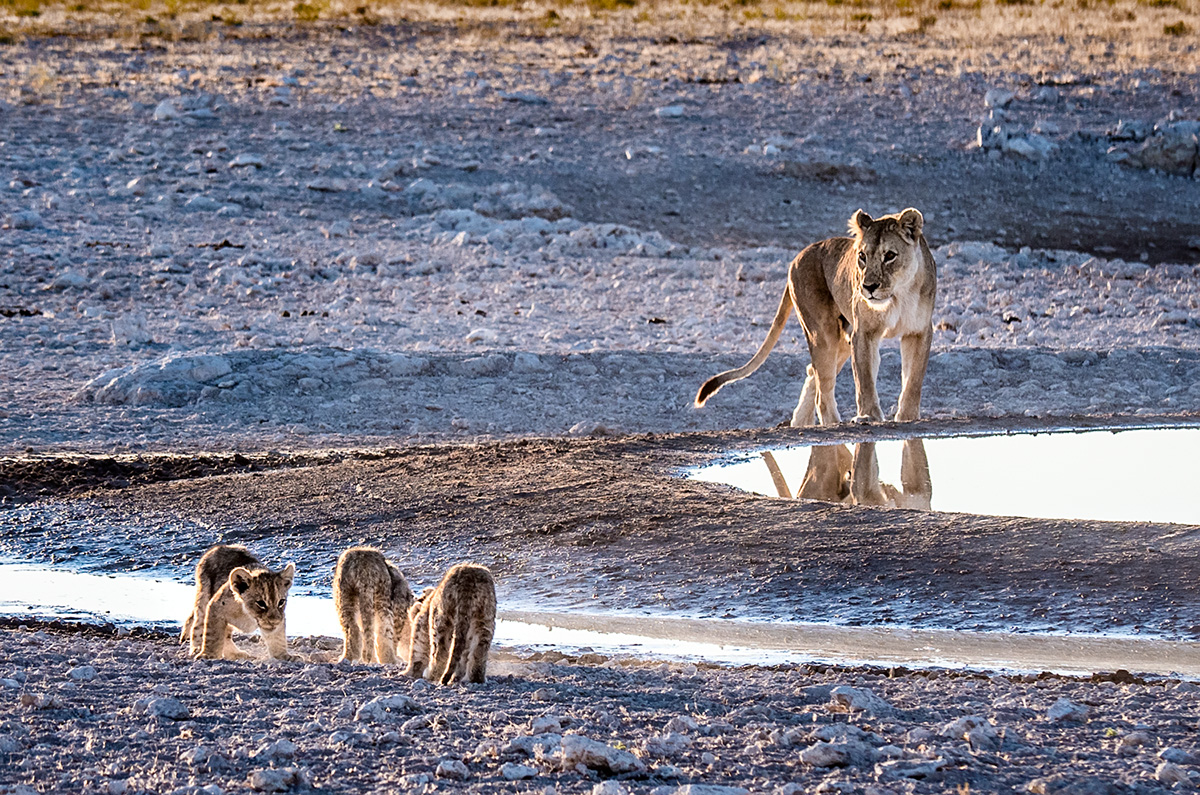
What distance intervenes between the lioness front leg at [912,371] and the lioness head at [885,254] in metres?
0.61

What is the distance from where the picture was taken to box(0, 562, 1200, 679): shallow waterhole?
6.72m

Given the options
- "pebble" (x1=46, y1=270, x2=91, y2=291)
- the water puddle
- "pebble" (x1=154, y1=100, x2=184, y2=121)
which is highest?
"pebble" (x1=154, y1=100, x2=184, y2=121)

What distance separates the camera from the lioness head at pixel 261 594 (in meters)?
6.79

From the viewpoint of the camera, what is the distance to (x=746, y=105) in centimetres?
2850

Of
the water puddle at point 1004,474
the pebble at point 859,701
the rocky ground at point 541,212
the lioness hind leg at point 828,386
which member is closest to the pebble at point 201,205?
the rocky ground at point 541,212

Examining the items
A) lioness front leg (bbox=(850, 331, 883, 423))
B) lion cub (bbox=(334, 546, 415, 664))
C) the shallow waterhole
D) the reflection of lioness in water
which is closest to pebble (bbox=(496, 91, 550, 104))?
the reflection of lioness in water

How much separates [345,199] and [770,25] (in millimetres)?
16585

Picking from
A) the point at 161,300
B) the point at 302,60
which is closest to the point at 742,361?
the point at 161,300

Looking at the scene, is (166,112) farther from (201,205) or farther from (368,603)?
(368,603)

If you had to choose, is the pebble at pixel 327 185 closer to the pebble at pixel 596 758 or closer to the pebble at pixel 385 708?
the pebble at pixel 385 708

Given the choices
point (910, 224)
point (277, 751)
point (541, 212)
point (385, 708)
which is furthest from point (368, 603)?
point (541, 212)

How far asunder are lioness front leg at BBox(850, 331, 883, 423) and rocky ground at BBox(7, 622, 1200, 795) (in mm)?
5656

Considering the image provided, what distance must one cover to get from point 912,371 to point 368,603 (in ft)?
20.2

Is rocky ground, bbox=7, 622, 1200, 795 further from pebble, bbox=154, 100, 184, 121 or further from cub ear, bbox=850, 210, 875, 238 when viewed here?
pebble, bbox=154, 100, 184, 121
